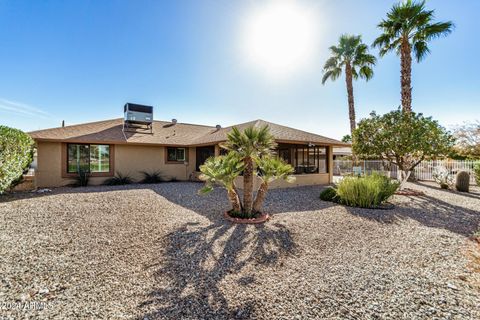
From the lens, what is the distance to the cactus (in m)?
13.1

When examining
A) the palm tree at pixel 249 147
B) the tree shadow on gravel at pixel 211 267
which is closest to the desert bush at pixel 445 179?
the palm tree at pixel 249 147

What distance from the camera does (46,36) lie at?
9.66m

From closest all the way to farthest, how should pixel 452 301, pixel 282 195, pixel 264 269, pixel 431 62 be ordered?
pixel 452 301 → pixel 264 269 → pixel 282 195 → pixel 431 62

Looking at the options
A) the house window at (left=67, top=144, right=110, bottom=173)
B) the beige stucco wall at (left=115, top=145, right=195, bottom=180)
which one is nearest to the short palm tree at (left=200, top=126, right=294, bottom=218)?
the beige stucco wall at (left=115, top=145, right=195, bottom=180)

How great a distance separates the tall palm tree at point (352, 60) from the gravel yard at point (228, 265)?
13461 mm

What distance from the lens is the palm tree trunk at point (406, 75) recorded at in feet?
47.6

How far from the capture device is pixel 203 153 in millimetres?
16484

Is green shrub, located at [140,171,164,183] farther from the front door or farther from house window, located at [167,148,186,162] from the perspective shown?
the front door

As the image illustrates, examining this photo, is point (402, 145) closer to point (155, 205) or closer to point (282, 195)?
point (282, 195)

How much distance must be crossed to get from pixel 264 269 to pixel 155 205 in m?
5.48

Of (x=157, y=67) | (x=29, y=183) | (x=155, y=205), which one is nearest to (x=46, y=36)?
(x=157, y=67)

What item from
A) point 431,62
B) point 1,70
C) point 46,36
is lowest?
point 1,70

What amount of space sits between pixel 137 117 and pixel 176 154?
3920mm

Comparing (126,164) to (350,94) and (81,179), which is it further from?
(350,94)
